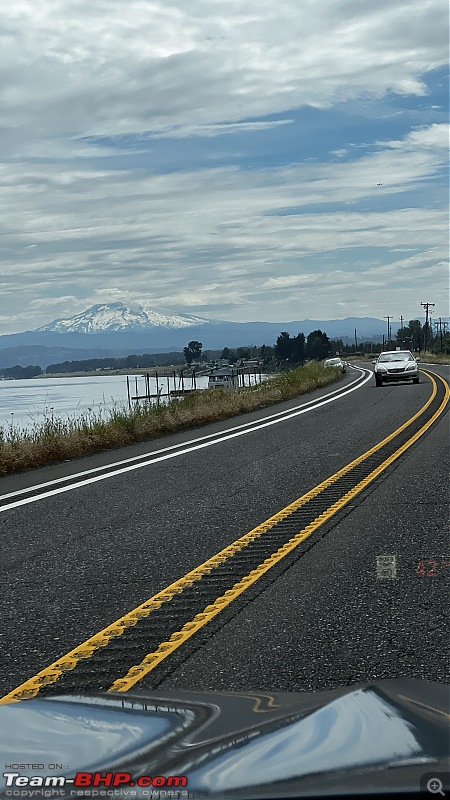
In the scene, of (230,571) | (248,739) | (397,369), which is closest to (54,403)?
(397,369)

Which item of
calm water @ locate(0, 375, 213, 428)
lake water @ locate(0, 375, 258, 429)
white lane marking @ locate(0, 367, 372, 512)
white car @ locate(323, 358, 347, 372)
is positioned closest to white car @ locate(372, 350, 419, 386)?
lake water @ locate(0, 375, 258, 429)

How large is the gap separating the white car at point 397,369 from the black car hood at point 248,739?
122 ft

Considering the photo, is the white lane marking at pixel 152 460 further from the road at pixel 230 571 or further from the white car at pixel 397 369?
the white car at pixel 397 369

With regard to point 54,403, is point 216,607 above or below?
above

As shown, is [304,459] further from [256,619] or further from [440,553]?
[256,619]

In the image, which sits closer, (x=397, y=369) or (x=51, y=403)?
(x=51, y=403)

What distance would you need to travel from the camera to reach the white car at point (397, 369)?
3919 cm

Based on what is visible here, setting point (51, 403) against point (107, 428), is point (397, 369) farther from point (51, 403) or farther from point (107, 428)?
point (107, 428)

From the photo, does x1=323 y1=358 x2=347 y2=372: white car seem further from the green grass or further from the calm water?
the calm water

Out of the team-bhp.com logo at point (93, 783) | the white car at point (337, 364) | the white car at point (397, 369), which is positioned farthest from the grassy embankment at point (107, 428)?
the white car at point (337, 364)

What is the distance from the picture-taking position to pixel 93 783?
2027mm

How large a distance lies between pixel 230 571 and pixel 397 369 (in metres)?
33.1

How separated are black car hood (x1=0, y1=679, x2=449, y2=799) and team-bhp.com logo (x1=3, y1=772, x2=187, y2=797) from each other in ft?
0.05

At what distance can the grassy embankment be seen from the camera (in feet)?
52.5
